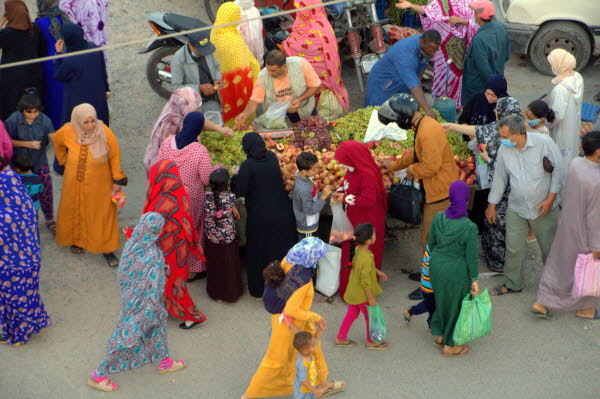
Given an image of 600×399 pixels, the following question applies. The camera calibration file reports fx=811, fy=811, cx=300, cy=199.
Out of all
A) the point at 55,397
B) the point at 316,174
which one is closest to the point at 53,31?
the point at 316,174

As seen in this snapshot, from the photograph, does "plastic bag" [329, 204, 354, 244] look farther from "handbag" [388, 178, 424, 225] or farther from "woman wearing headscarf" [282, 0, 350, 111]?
"woman wearing headscarf" [282, 0, 350, 111]

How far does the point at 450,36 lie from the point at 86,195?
15.2ft

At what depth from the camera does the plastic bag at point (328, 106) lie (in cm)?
823

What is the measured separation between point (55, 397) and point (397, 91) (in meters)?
4.28

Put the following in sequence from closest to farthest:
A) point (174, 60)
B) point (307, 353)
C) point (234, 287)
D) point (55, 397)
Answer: point (307, 353)
point (55, 397)
point (234, 287)
point (174, 60)

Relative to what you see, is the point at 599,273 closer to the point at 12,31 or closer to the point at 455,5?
the point at 455,5

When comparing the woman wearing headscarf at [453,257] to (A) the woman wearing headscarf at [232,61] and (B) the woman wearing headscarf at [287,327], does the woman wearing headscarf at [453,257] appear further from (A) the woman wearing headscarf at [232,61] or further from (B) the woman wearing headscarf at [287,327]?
(A) the woman wearing headscarf at [232,61]

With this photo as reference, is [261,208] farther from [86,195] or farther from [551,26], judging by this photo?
[551,26]

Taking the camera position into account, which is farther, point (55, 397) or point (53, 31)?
point (53, 31)

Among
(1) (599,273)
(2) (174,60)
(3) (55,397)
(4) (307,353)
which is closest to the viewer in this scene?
(4) (307,353)

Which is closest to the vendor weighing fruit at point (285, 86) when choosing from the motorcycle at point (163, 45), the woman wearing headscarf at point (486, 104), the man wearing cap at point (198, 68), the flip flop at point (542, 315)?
the man wearing cap at point (198, 68)

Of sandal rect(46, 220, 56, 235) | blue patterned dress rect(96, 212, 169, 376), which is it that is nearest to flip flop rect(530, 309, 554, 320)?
blue patterned dress rect(96, 212, 169, 376)

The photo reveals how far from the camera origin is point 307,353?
4887 millimetres

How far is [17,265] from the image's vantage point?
5586 millimetres
